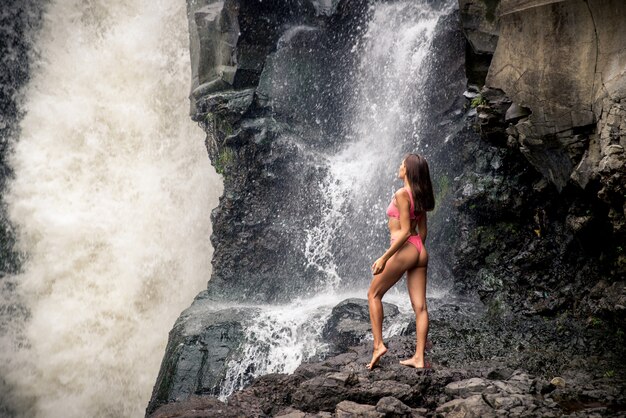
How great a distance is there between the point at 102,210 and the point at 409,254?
11443mm

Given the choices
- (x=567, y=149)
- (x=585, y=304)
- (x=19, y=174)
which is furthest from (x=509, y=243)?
(x=19, y=174)

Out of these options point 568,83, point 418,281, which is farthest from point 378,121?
point 418,281

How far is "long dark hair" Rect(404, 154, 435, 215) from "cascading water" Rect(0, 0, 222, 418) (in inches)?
396

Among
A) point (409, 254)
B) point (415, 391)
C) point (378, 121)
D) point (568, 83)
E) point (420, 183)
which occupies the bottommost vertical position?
point (415, 391)

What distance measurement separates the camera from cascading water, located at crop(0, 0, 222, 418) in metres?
12.9

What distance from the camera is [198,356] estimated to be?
30.5 ft

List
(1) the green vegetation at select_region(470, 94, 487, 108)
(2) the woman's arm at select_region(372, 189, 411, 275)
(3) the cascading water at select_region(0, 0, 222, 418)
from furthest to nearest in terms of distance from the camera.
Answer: (3) the cascading water at select_region(0, 0, 222, 418) < (1) the green vegetation at select_region(470, 94, 487, 108) < (2) the woman's arm at select_region(372, 189, 411, 275)

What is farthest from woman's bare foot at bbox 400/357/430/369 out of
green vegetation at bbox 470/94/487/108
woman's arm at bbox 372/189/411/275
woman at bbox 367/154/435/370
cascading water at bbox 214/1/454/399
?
cascading water at bbox 214/1/454/399

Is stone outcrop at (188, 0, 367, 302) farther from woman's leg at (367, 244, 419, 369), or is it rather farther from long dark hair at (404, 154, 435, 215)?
long dark hair at (404, 154, 435, 215)

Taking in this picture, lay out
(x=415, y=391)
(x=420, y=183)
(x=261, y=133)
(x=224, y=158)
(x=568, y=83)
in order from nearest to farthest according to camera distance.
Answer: (x=415, y=391)
(x=420, y=183)
(x=568, y=83)
(x=261, y=133)
(x=224, y=158)

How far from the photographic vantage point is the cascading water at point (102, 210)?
42.4 ft

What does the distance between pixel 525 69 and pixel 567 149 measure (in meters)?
1.25

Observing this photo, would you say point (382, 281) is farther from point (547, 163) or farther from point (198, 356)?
point (198, 356)

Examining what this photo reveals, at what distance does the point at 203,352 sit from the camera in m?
9.34
